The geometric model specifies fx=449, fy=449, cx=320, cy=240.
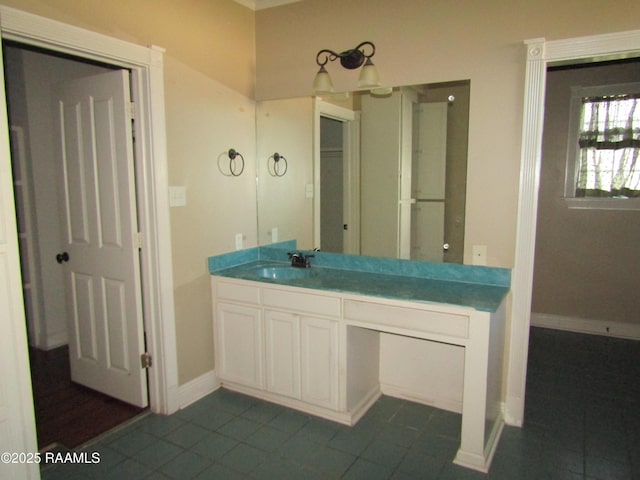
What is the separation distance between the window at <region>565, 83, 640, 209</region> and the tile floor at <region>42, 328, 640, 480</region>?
1.68 m

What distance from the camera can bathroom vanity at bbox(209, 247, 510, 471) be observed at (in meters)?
2.18

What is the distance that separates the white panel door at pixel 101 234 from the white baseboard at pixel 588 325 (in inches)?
140

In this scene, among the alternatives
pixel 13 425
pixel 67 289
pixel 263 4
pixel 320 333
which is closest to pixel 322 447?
pixel 320 333

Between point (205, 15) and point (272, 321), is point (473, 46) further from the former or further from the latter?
point (272, 321)

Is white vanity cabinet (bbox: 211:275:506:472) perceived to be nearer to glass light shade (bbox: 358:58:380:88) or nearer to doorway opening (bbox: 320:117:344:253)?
doorway opening (bbox: 320:117:344:253)

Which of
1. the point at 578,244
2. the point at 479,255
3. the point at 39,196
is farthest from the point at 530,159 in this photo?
the point at 39,196

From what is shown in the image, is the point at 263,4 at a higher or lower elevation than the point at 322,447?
higher

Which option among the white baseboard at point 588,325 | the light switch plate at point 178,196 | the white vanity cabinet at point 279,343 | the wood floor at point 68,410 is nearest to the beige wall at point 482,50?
the white vanity cabinet at point 279,343

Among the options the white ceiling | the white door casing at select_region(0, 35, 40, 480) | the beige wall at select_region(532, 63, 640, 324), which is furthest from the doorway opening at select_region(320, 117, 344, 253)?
the beige wall at select_region(532, 63, 640, 324)

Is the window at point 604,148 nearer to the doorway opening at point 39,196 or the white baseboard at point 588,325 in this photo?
the white baseboard at point 588,325

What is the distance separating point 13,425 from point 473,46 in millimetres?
2836

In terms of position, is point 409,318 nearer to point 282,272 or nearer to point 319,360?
point 319,360

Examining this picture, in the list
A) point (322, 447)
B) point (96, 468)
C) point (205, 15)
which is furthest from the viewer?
point (205, 15)

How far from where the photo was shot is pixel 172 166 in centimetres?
261
